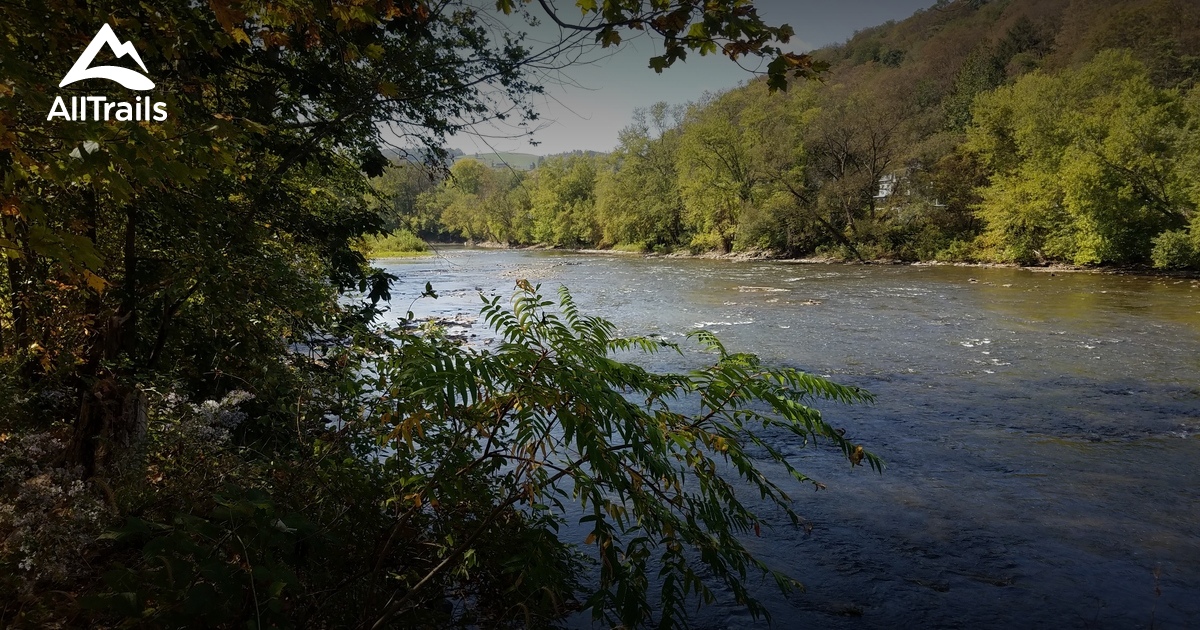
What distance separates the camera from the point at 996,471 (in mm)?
6863

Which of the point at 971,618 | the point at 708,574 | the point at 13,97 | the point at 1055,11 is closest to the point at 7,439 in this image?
the point at 13,97

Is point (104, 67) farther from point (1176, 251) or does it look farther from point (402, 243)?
point (1176, 251)

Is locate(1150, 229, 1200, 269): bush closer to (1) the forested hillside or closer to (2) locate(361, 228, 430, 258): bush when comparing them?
(1) the forested hillside

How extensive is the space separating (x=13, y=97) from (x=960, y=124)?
192ft

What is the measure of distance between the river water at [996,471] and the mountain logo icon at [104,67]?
2000 mm

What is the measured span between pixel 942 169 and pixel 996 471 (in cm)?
3873

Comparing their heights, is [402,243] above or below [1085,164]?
below

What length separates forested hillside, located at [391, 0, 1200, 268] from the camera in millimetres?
28281

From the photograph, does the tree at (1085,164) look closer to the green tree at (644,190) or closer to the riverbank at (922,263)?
the riverbank at (922,263)

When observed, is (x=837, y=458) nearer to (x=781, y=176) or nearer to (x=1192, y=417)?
(x=1192, y=417)

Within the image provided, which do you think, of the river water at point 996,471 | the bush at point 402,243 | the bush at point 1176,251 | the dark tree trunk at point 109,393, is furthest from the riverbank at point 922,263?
the dark tree trunk at point 109,393

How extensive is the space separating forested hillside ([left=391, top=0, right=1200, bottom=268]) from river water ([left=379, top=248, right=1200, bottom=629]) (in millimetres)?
4514

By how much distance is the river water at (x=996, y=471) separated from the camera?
456 cm

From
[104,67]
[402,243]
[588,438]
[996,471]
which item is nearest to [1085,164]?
[996,471]
